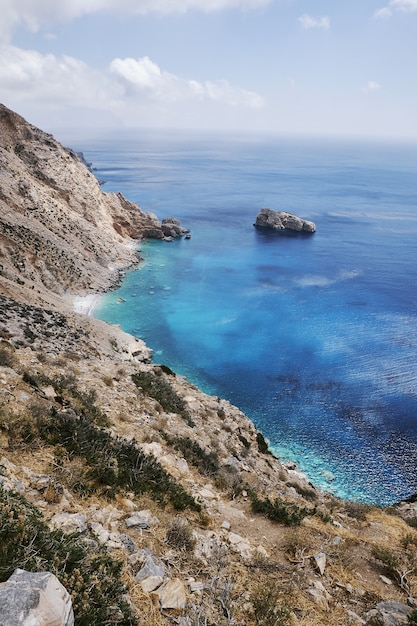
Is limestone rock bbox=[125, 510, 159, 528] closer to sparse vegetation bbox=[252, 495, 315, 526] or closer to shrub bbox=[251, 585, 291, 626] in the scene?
shrub bbox=[251, 585, 291, 626]

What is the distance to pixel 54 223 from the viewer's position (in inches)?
2276

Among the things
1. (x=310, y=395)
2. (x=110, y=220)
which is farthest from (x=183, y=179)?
(x=310, y=395)

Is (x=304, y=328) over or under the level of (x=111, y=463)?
under

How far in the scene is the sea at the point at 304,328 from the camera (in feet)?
96.0

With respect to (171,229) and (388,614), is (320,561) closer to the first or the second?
(388,614)

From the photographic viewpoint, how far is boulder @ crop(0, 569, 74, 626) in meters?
3.90

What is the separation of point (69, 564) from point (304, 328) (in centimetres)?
4483

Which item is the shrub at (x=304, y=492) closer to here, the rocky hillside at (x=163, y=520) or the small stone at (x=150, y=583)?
the rocky hillside at (x=163, y=520)

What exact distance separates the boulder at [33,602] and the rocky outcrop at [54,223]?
116 ft

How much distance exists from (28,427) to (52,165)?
6625 centimetres

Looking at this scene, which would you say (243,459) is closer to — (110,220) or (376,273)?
(376,273)

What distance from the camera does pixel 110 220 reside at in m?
74.0

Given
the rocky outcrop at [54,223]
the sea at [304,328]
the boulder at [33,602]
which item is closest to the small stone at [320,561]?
the boulder at [33,602]

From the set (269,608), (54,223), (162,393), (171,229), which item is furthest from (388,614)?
(171,229)
